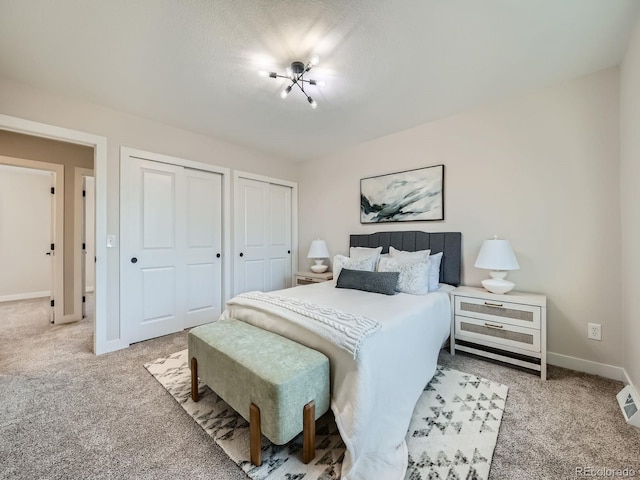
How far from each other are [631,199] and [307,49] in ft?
8.17

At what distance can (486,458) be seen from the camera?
129cm

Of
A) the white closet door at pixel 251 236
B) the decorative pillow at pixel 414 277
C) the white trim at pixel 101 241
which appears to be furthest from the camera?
the white closet door at pixel 251 236

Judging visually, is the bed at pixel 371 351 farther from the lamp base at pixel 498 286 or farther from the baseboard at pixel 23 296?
the baseboard at pixel 23 296

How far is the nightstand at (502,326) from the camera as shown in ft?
6.73

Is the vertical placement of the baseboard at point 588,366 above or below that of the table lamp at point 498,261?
below

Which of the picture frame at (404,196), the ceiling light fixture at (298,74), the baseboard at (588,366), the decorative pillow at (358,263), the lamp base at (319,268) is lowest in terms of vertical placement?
the baseboard at (588,366)

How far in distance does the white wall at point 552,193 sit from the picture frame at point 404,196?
0.32 feet

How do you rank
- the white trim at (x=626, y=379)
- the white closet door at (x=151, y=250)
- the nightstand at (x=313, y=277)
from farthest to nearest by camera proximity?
the nightstand at (x=313, y=277)
the white closet door at (x=151, y=250)
the white trim at (x=626, y=379)

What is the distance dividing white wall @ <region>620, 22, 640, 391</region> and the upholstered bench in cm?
213

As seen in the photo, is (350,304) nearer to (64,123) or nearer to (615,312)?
(615,312)

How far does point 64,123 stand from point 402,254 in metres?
3.55

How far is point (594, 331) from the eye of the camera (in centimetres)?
212

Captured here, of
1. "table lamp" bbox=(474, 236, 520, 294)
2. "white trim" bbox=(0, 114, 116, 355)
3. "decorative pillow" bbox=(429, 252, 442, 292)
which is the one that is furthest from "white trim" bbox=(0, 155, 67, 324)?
"table lamp" bbox=(474, 236, 520, 294)

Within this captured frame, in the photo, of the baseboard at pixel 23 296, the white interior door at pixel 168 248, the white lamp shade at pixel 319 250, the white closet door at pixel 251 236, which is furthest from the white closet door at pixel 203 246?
the baseboard at pixel 23 296
